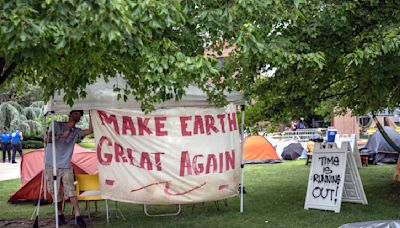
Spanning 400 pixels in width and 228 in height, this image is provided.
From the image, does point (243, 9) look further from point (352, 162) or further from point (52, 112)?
point (352, 162)

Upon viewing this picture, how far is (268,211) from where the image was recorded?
9133 mm

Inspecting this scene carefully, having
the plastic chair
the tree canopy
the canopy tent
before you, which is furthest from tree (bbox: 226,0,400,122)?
the plastic chair

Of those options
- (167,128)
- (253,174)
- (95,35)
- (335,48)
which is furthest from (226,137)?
(253,174)

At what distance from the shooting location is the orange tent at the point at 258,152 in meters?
19.7

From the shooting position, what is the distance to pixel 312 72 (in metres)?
8.40

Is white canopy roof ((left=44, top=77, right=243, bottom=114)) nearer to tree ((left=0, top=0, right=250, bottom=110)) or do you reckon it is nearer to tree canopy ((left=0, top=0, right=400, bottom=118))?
tree canopy ((left=0, top=0, right=400, bottom=118))

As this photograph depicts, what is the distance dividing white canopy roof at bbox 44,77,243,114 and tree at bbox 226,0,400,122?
0.85 metres

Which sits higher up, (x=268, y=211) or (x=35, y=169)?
(x=35, y=169)

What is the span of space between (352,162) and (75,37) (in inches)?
269

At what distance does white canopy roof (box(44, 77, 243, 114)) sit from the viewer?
779cm

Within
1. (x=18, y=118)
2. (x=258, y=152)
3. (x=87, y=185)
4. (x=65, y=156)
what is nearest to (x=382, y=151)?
(x=258, y=152)

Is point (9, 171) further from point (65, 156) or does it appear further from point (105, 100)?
point (105, 100)

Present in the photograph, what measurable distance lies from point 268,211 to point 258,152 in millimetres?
10862

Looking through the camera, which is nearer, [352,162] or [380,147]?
[352,162]
